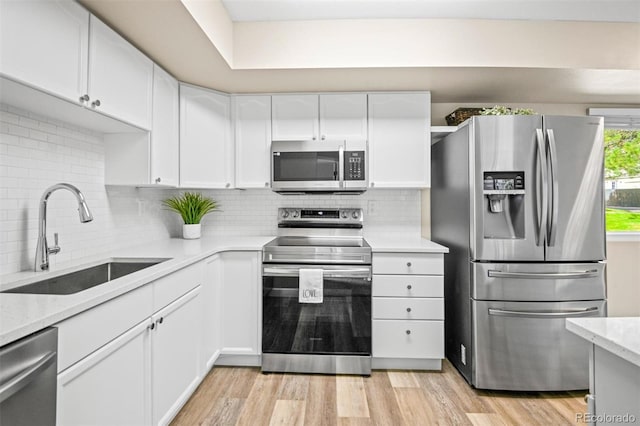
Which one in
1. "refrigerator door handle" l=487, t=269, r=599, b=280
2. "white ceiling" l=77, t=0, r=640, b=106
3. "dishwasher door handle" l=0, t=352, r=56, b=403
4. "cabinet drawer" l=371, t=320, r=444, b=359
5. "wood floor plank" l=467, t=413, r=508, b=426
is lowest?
"wood floor plank" l=467, t=413, r=508, b=426

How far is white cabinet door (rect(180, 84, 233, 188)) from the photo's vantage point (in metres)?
2.49

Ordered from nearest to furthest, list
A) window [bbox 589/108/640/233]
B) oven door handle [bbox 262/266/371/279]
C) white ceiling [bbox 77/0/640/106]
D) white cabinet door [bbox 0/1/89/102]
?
white cabinet door [bbox 0/1/89/102] → white ceiling [bbox 77/0/640/106] → oven door handle [bbox 262/266/371/279] → window [bbox 589/108/640/233]

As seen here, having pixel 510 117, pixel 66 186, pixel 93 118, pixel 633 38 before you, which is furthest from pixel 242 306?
pixel 633 38

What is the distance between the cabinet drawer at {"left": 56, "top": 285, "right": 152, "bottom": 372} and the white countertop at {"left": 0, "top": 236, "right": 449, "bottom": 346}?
37 mm

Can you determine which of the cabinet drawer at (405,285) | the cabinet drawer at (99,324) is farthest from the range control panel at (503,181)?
the cabinet drawer at (99,324)

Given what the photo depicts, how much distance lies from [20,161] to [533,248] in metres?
2.90

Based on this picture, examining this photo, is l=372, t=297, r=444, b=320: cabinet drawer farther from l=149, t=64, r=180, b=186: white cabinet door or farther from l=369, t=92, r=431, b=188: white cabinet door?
l=149, t=64, r=180, b=186: white cabinet door

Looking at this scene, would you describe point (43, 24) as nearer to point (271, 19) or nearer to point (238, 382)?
point (271, 19)

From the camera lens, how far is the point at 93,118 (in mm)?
1732

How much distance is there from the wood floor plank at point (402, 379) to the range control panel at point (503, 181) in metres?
1.39

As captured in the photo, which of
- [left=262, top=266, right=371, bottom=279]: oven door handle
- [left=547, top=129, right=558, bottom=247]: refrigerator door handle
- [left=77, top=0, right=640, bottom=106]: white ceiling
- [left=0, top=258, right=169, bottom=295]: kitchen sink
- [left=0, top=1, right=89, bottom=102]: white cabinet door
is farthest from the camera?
[left=262, top=266, right=371, bottom=279]: oven door handle

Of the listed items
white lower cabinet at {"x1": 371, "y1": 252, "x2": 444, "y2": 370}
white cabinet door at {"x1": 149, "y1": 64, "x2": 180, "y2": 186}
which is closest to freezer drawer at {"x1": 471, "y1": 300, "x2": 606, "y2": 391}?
white lower cabinet at {"x1": 371, "y1": 252, "x2": 444, "y2": 370}

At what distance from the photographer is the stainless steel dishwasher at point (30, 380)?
2.61 feet

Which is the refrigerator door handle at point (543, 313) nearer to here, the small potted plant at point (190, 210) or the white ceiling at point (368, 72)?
the white ceiling at point (368, 72)
